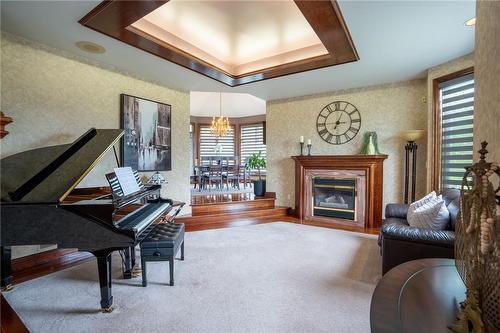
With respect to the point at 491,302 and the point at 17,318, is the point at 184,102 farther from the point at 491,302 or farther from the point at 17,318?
the point at 491,302

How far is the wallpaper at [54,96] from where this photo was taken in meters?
2.72

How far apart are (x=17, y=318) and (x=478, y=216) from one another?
2.83m

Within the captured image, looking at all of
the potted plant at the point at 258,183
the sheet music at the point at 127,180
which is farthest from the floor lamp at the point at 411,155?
the sheet music at the point at 127,180

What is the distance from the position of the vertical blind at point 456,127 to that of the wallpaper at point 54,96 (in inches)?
187

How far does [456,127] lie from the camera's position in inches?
134

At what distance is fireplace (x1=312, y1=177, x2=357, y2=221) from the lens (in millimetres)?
4698

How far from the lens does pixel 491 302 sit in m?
0.65

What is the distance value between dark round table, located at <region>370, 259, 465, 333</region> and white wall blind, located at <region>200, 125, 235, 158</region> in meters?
8.29

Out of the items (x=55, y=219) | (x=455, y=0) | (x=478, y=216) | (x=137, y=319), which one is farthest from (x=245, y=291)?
(x=455, y=0)

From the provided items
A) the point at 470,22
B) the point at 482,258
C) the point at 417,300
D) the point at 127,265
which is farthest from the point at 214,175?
the point at 482,258

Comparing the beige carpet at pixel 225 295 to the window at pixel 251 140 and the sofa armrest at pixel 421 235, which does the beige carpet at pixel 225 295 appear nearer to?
the sofa armrest at pixel 421 235

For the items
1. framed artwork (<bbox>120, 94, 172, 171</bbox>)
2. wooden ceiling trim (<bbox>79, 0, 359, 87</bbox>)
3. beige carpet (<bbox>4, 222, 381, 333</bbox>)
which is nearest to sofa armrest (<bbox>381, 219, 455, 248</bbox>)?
beige carpet (<bbox>4, 222, 381, 333</bbox>)

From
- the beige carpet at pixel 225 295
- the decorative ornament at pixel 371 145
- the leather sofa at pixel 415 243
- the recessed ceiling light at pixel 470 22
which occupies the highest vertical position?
the recessed ceiling light at pixel 470 22

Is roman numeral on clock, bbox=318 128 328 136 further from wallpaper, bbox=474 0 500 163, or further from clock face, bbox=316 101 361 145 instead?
wallpaper, bbox=474 0 500 163
